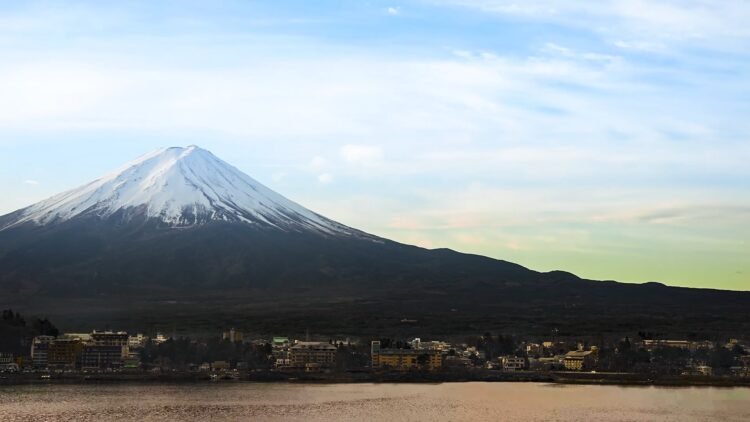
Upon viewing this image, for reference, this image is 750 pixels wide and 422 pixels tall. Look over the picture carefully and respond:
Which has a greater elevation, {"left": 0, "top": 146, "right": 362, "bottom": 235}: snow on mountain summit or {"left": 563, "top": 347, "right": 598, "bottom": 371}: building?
{"left": 0, "top": 146, "right": 362, "bottom": 235}: snow on mountain summit

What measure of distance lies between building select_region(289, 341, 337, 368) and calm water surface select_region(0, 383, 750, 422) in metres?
9.11

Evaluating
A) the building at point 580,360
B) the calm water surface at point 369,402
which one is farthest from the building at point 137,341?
the building at point 580,360

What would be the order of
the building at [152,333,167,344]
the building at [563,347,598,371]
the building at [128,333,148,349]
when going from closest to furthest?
the building at [563,347,598,371] < the building at [128,333,148,349] < the building at [152,333,167,344]

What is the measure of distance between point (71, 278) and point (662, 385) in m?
56.1

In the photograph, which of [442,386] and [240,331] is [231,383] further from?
[240,331]

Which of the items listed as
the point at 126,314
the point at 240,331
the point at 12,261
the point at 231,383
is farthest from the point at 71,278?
the point at 231,383

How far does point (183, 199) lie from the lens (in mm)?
116000

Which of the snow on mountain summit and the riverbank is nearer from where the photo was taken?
the riverbank

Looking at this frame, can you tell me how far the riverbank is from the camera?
173ft

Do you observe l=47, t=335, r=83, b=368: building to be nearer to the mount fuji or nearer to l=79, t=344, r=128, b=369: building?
l=79, t=344, r=128, b=369: building

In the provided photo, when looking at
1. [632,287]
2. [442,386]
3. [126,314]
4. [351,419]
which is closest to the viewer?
[351,419]

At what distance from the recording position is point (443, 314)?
278ft

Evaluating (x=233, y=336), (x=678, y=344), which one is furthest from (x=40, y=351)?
(x=678, y=344)

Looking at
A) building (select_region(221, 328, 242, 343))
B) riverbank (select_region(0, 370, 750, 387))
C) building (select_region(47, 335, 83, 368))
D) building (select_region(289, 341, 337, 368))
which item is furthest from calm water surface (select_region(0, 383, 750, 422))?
building (select_region(221, 328, 242, 343))
